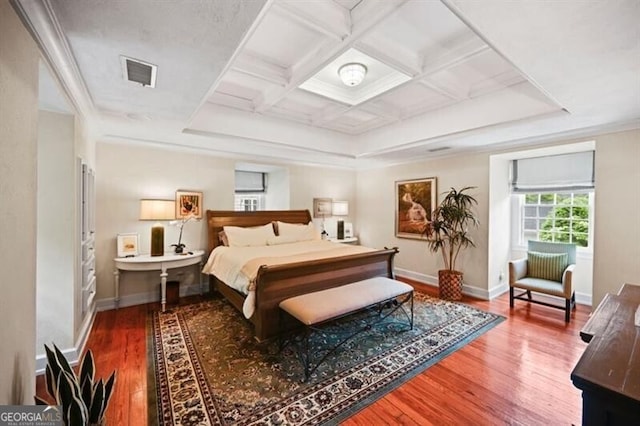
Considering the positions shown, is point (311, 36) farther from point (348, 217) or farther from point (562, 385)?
point (348, 217)

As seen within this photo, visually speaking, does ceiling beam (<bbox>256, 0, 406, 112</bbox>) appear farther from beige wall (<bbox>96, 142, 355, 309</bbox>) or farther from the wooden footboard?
beige wall (<bbox>96, 142, 355, 309</bbox>)

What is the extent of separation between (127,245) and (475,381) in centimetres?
432

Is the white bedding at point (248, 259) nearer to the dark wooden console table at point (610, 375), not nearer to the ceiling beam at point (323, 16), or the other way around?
the ceiling beam at point (323, 16)

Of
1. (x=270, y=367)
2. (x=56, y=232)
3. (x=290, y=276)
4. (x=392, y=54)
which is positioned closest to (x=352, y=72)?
(x=392, y=54)

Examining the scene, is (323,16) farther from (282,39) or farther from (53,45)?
(53,45)

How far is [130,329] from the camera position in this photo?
3.18 m

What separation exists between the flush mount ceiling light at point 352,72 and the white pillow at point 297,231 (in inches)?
111

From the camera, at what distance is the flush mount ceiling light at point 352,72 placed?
258cm

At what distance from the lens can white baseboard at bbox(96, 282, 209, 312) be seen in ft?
12.4

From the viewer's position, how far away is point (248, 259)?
10.9ft

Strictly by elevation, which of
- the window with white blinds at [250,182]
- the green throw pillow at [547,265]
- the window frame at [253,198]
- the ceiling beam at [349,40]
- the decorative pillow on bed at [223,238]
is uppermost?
the ceiling beam at [349,40]

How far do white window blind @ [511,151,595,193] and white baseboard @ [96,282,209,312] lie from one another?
214 inches

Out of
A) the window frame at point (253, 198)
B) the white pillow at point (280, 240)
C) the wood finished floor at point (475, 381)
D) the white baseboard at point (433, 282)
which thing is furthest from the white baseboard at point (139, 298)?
the white baseboard at point (433, 282)

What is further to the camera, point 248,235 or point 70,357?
point 248,235
